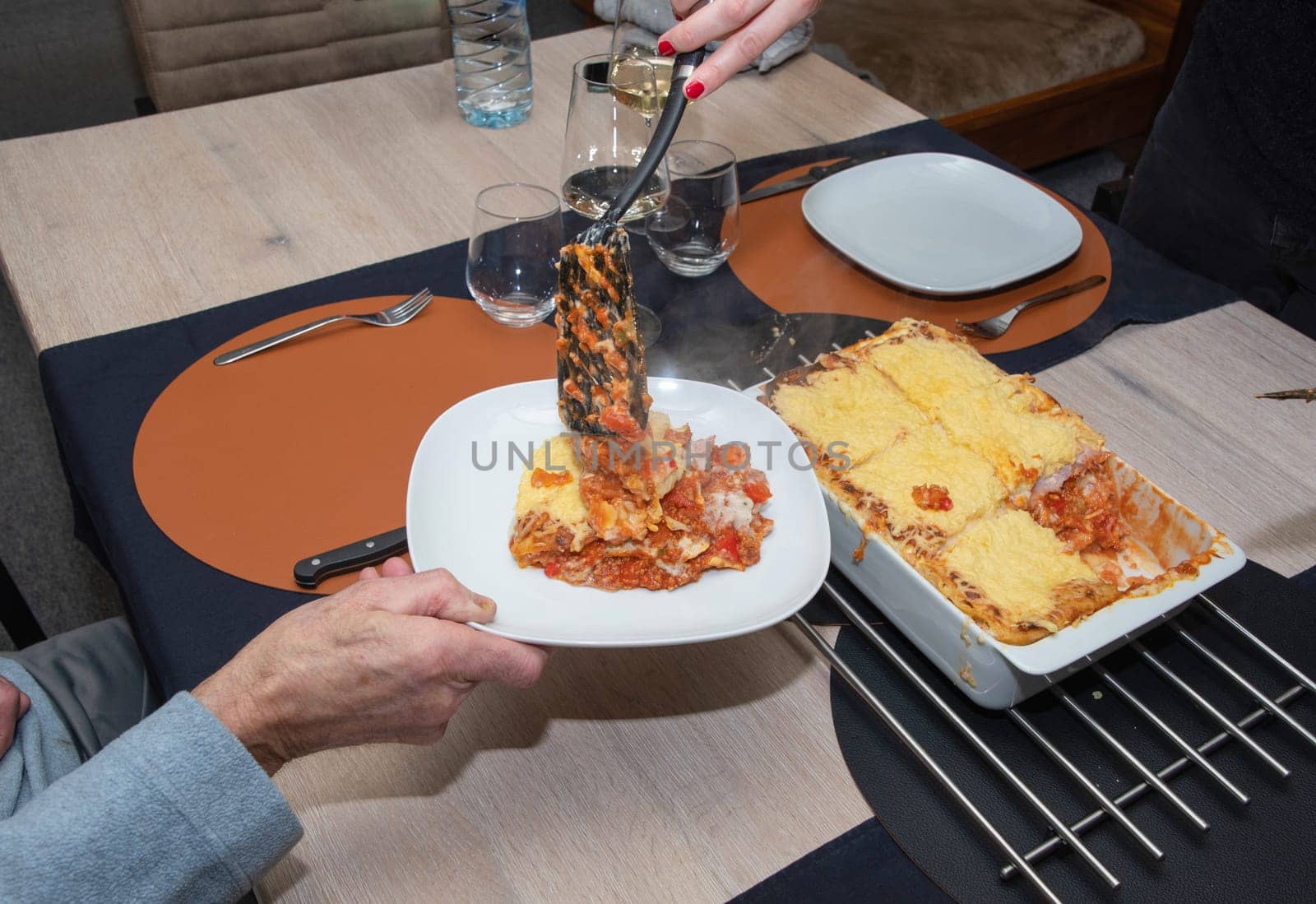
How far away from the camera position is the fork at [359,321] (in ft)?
3.92

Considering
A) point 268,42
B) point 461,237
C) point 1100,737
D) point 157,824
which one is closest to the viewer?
point 157,824

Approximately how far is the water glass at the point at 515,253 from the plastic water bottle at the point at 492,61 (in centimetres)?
52

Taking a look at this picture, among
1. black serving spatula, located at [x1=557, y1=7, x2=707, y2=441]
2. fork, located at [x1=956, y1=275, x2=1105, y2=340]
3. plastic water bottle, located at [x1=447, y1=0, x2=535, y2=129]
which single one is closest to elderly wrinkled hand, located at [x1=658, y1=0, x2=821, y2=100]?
black serving spatula, located at [x1=557, y1=7, x2=707, y2=441]

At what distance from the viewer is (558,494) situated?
91 centimetres

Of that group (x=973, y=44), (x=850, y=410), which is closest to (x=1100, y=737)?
(x=850, y=410)

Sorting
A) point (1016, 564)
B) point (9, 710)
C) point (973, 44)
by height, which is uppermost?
point (1016, 564)

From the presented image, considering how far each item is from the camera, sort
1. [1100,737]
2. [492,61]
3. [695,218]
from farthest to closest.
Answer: [492,61] → [695,218] → [1100,737]

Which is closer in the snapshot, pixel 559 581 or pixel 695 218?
pixel 559 581

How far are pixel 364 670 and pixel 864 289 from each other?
35.3 inches

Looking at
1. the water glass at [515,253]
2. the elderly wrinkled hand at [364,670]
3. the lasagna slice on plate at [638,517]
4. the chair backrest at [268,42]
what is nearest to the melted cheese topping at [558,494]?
the lasagna slice on plate at [638,517]

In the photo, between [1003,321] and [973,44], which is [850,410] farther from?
[973,44]

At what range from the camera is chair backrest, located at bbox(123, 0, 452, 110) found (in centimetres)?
189

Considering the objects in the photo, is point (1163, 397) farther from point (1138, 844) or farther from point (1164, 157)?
point (1164, 157)

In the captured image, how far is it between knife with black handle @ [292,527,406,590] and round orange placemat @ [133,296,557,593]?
15mm
